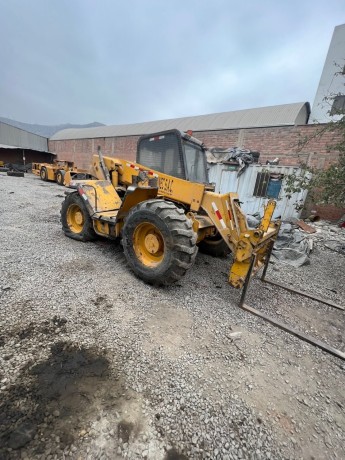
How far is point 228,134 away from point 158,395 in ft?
45.5

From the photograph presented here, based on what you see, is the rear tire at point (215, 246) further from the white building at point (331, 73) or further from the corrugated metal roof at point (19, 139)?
the corrugated metal roof at point (19, 139)

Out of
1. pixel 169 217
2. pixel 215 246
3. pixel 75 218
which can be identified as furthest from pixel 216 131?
pixel 169 217

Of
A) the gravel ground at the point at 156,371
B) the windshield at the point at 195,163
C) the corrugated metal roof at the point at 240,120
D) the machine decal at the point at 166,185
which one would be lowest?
the gravel ground at the point at 156,371

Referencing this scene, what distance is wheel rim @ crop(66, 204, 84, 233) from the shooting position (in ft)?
16.0

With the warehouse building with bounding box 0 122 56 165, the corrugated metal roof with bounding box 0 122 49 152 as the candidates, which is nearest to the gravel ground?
the warehouse building with bounding box 0 122 56 165

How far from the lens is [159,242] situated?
338 cm

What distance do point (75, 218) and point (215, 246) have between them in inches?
127

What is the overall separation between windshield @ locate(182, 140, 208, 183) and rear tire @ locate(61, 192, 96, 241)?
2266mm

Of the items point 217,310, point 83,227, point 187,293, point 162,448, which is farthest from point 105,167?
point 162,448

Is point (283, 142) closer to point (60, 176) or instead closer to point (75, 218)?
point (75, 218)

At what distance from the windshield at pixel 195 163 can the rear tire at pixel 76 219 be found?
2266 millimetres

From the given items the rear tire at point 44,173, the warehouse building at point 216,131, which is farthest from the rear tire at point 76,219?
the rear tire at point 44,173

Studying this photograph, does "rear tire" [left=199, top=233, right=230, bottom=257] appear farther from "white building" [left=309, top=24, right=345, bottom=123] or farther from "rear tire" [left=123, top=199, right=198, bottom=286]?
"white building" [left=309, top=24, right=345, bottom=123]

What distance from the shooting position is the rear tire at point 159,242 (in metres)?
2.99
